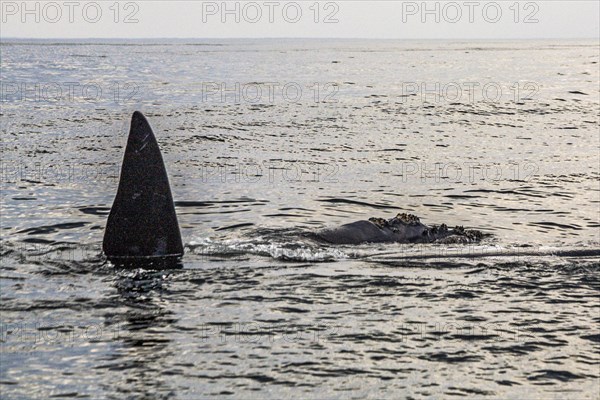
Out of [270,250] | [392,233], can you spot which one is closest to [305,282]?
[270,250]

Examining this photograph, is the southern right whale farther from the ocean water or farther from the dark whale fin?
the ocean water

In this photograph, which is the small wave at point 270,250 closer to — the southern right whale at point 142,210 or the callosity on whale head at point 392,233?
the callosity on whale head at point 392,233

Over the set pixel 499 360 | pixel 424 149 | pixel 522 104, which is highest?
pixel 522 104

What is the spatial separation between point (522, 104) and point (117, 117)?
97.4ft

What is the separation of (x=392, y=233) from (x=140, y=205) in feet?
16.8

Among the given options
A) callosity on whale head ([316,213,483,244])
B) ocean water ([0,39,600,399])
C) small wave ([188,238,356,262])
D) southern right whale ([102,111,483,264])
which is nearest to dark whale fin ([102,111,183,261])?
southern right whale ([102,111,483,264])

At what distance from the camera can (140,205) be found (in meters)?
16.3

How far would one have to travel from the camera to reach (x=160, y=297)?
14406 mm

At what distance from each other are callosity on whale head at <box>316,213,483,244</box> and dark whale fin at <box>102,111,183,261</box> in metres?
3.38

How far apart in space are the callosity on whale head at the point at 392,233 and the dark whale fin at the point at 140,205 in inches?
133

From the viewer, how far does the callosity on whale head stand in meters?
18.3

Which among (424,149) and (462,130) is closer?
(424,149)

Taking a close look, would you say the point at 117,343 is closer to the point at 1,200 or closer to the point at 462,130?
the point at 1,200

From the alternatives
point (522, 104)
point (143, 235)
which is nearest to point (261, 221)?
point (143, 235)
